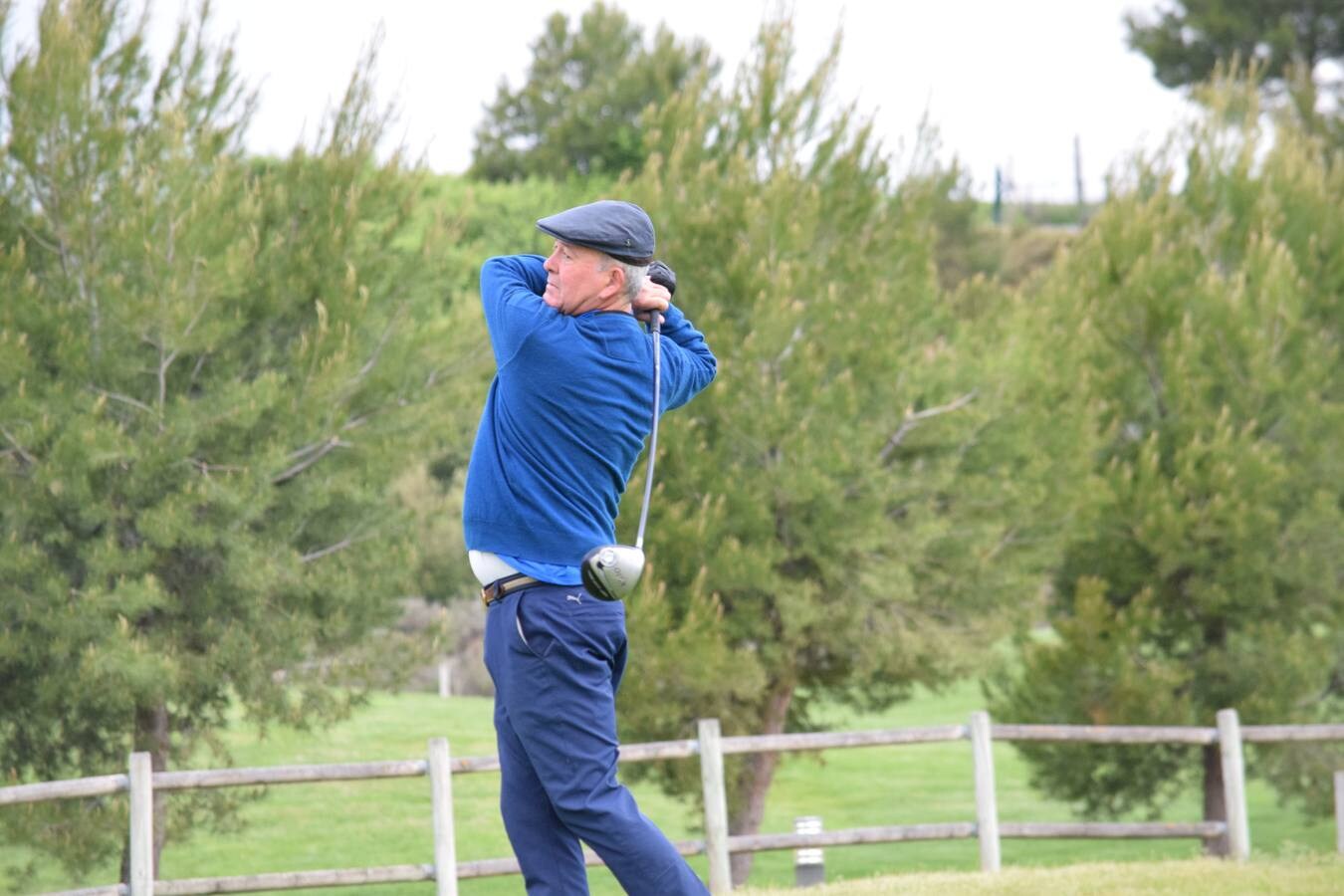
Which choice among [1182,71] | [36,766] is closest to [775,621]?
[36,766]

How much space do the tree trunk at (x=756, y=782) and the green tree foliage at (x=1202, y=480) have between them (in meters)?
2.25

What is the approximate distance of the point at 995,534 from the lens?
1066cm

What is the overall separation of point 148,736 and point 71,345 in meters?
2.29

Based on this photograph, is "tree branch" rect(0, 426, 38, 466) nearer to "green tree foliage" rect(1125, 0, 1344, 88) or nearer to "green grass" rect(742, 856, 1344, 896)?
"green grass" rect(742, 856, 1344, 896)

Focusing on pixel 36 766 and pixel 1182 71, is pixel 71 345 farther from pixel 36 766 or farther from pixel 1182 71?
pixel 1182 71

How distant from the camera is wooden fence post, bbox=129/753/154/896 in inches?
274

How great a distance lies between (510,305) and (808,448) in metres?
6.35

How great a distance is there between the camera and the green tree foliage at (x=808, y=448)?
9.90 meters

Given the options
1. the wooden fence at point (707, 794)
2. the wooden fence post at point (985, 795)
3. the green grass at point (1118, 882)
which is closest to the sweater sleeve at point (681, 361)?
the green grass at point (1118, 882)

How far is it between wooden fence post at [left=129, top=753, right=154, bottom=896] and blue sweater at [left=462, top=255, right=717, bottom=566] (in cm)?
384

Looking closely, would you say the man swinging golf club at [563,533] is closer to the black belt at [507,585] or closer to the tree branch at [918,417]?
the black belt at [507,585]

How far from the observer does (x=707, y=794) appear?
8.23 m

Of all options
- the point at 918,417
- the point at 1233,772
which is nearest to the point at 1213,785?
the point at 1233,772

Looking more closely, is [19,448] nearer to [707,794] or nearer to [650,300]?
[707,794]
